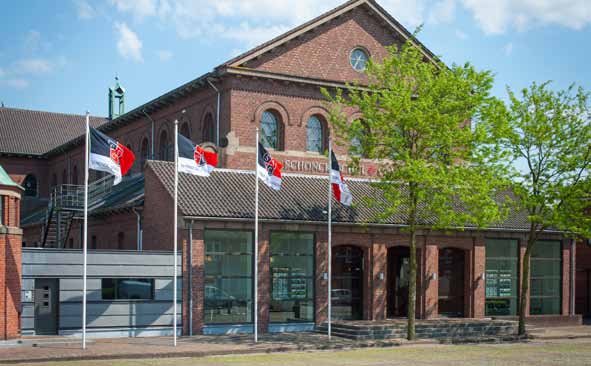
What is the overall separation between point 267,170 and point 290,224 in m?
4.20

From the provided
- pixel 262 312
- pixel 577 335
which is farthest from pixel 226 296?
pixel 577 335

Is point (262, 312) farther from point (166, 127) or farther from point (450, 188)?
point (166, 127)

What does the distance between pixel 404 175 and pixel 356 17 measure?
13517mm

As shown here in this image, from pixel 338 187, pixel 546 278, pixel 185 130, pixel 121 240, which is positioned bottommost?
pixel 546 278

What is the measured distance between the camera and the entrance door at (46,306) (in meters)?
28.8

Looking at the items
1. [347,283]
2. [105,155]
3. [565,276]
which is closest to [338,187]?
[347,283]

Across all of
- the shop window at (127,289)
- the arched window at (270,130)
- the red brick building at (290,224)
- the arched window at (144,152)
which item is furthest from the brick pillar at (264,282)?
the arched window at (144,152)

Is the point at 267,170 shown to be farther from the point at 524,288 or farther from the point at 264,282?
the point at 524,288

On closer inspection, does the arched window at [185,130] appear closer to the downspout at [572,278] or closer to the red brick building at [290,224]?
the red brick building at [290,224]

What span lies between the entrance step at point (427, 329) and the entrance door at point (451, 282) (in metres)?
2.97

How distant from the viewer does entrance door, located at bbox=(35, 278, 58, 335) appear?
28.8 m

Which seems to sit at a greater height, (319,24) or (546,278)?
(319,24)

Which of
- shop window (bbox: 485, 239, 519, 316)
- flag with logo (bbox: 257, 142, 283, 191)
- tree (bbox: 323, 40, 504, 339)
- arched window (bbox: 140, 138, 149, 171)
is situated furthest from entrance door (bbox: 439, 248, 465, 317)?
arched window (bbox: 140, 138, 149, 171)

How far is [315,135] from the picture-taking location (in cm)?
4053
